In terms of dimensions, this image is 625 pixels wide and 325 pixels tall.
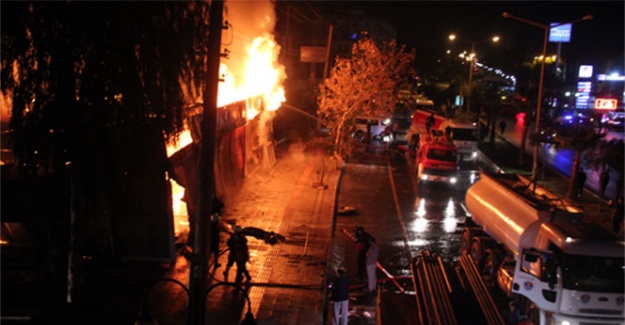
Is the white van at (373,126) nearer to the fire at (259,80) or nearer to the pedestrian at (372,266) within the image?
the fire at (259,80)

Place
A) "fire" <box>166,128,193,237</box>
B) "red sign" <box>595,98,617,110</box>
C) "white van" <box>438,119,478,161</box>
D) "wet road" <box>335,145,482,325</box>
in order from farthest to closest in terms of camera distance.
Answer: "red sign" <box>595,98,617,110</box> < "white van" <box>438,119,478,161</box> < "fire" <box>166,128,193,237</box> < "wet road" <box>335,145,482,325</box>

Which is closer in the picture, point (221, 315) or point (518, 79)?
point (221, 315)

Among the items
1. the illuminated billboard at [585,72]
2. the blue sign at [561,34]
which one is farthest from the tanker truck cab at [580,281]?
the blue sign at [561,34]

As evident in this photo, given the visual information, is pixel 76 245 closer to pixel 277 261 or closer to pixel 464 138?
pixel 277 261

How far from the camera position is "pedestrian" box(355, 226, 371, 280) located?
1353cm

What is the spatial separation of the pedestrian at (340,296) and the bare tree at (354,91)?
622 inches

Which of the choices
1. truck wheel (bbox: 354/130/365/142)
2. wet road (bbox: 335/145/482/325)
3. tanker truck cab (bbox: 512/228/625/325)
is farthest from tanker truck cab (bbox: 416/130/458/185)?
A: tanker truck cab (bbox: 512/228/625/325)

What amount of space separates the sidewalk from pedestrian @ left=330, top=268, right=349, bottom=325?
17.4 inches

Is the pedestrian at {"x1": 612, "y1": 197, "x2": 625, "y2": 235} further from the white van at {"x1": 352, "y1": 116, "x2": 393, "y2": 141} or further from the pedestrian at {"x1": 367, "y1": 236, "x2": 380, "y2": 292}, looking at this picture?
the white van at {"x1": 352, "y1": 116, "x2": 393, "y2": 141}

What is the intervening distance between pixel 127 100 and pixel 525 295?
27.0 ft

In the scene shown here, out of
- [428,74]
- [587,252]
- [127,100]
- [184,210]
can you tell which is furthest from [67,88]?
[428,74]

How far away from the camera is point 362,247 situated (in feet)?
44.7

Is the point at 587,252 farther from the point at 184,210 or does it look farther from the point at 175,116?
the point at 184,210

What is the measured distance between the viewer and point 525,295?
10633 millimetres
